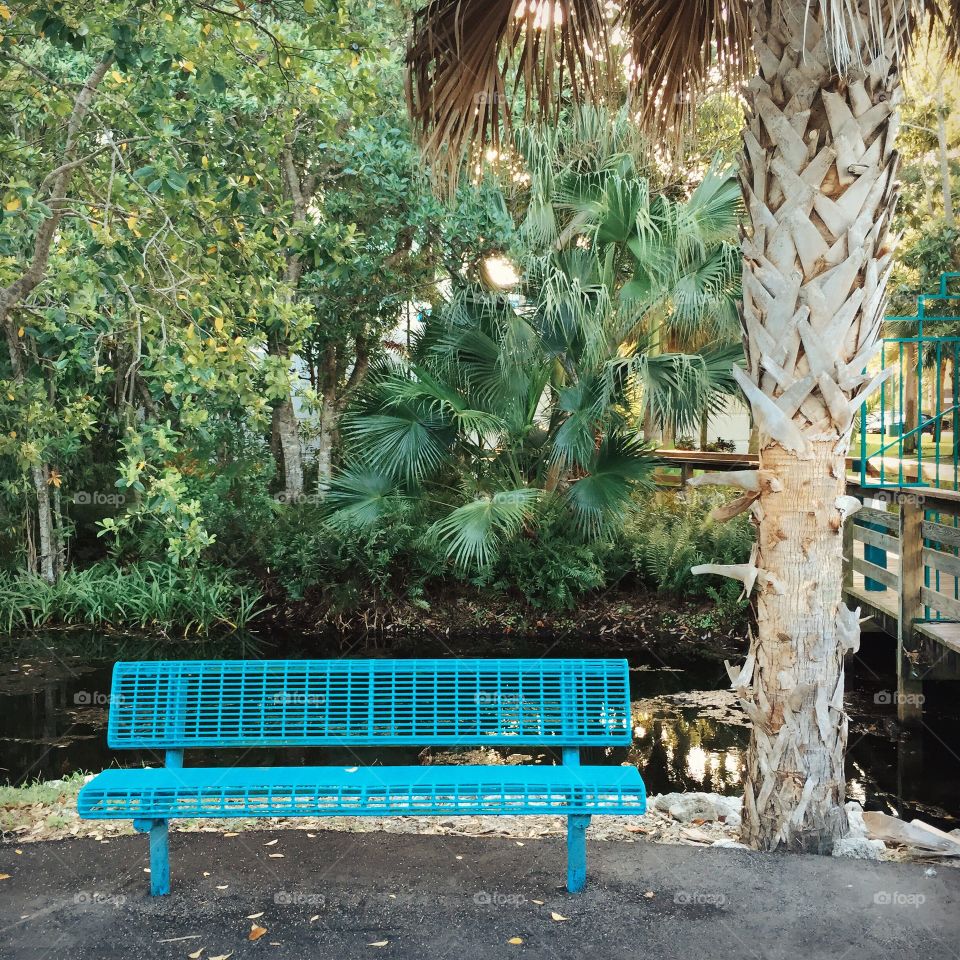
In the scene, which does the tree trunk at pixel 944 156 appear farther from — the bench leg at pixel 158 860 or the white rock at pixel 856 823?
the bench leg at pixel 158 860

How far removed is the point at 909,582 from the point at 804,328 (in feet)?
15.8

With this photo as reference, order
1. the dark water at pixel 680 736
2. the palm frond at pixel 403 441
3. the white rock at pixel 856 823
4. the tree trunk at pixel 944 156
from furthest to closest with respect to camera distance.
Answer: the tree trunk at pixel 944 156 < the palm frond at pixel 403 441 < the dark water at pixel 680 736 < the white rock at pixel 856 823

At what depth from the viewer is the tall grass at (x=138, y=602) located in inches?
480

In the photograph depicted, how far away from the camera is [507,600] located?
1249cm

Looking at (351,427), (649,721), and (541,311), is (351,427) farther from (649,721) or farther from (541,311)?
(649,721)

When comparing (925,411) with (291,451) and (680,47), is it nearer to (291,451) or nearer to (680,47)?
(291,451)

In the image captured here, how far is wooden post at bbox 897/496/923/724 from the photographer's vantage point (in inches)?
323

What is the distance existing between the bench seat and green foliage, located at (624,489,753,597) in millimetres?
8572

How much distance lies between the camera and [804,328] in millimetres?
4199

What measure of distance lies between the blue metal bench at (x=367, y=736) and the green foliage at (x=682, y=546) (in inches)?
316

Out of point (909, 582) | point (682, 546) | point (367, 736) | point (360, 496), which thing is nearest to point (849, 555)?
point (682, 546)

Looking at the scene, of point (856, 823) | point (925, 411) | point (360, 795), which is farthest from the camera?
point (925, 411)

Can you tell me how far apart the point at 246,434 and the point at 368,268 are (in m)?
3.15

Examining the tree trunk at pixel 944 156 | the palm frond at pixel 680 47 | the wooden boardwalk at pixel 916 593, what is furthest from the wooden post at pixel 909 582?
the tree trunk at pixel 944 156
